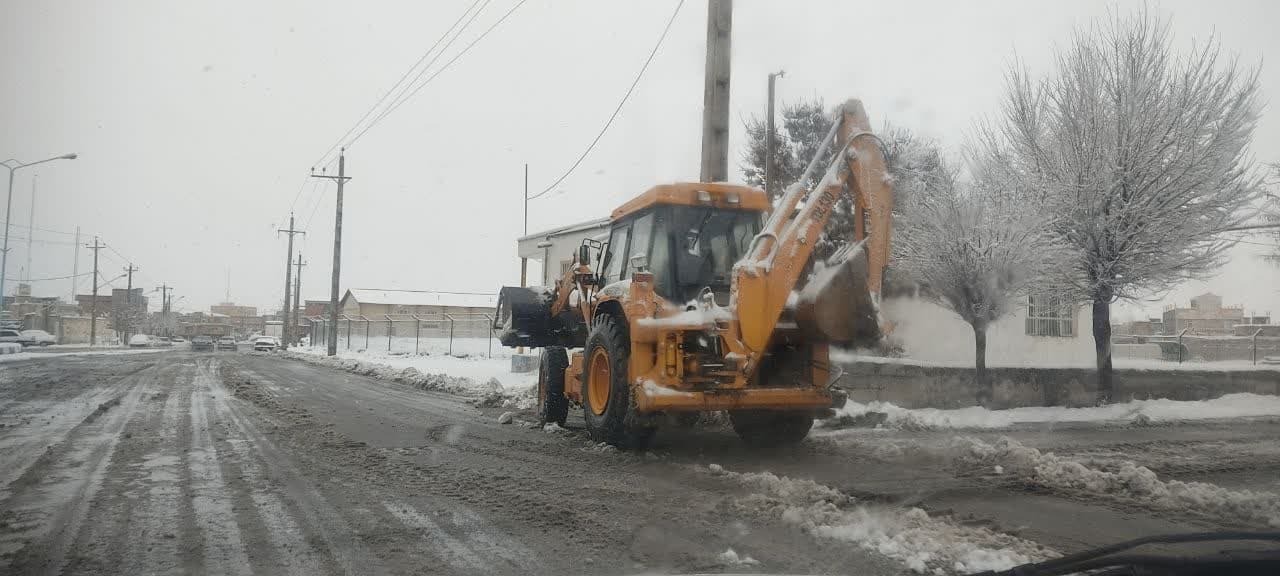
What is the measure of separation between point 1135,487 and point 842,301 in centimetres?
253

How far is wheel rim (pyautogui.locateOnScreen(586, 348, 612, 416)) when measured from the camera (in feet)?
26.7

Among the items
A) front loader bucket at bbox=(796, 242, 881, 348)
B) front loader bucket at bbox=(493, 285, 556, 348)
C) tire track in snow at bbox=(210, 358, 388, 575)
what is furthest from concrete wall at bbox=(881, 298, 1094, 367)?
tire track in snow at bbox=(210, 358, 388, 575)

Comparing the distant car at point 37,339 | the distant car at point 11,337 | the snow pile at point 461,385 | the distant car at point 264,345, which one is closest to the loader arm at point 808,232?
the snow pile at point 461,385

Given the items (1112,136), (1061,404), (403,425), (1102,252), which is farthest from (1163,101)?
(403,425)

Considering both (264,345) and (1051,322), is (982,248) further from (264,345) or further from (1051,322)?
(264,345)

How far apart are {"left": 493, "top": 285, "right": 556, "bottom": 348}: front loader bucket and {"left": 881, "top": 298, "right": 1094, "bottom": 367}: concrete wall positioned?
10974 mm

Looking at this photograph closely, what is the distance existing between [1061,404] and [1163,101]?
5.56 meters

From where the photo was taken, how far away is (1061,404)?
14.8 m

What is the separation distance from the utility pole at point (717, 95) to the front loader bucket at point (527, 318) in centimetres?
320

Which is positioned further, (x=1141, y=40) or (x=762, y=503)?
(x=1141, y=40)

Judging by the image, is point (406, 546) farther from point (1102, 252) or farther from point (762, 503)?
point (1102, 252)

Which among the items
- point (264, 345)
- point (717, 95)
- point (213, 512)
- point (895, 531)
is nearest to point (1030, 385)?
point (717, 95)

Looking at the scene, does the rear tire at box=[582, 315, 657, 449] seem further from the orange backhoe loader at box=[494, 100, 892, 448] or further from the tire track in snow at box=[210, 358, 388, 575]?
the tire track in snow at box=[210, 358, 388, 575]

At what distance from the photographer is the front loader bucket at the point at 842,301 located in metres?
6.75
